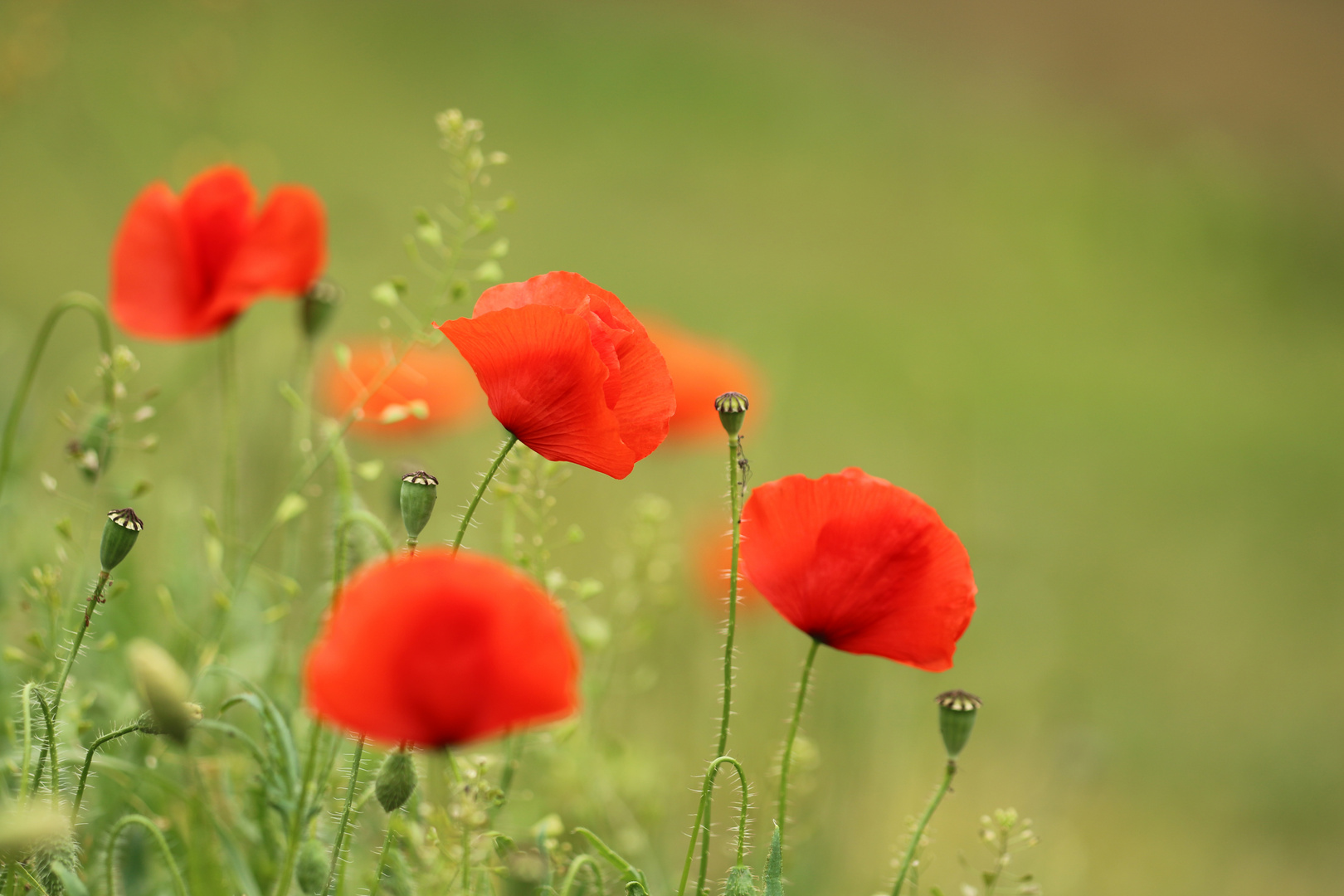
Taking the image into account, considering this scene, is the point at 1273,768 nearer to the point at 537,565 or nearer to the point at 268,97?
the point at 537,565

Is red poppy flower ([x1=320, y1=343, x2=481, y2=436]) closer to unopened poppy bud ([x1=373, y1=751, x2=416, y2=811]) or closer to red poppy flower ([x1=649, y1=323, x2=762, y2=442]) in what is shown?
red poppy flower ([x1=649, y1=323, x2=762, y2=442])

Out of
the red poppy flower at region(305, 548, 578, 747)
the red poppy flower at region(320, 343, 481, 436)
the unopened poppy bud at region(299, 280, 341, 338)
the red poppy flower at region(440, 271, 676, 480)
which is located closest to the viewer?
the red poppy flower at region(305, 548, 578, 747)

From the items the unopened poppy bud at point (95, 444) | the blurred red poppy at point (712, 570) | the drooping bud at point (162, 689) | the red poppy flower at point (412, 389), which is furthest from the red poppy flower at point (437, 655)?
the blurred red poppy at point (712, 570)

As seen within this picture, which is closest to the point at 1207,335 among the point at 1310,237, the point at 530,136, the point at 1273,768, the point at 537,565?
the point at 1310,237

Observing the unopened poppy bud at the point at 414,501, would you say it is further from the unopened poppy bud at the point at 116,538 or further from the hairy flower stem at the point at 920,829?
the hairy flower stem at the point at 920,829

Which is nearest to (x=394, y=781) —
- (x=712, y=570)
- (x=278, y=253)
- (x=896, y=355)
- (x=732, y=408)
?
(x=732, y=408)

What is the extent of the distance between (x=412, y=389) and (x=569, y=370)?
19.1 inches

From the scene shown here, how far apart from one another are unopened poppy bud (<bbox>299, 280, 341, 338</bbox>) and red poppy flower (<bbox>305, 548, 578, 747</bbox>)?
38 cm

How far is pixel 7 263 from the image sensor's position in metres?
1.94

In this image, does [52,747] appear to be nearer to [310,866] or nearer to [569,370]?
[310,866]

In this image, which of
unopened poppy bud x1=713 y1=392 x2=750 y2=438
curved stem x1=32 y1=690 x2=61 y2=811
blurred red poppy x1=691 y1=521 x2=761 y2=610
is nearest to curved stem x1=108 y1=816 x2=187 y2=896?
curved stem x1=32 y1=690 x2=61 y2=811

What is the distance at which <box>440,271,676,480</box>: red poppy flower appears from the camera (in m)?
0.37

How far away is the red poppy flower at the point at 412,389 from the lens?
0.79 meters

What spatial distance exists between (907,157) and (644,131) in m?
0.84
